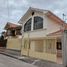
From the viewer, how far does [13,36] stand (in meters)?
49.3

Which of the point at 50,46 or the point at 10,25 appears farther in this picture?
the point at 10,25

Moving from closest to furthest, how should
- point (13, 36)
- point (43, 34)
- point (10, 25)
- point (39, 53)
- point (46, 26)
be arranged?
point (39, 53) < point (46, 26) < point (43, 34) < point (13, 36) < point (10, 25)

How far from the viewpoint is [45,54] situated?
22.8 metres

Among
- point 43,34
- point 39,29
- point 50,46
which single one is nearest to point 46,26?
point 43,34

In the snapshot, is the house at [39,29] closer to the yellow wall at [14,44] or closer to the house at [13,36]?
the yellow wall at [14,44]

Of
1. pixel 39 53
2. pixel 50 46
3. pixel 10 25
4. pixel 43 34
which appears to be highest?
pixel 10 25

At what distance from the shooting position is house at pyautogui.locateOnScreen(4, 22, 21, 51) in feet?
127

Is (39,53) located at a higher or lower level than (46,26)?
lower

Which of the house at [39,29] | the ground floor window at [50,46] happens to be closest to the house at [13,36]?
the house at [39,29]

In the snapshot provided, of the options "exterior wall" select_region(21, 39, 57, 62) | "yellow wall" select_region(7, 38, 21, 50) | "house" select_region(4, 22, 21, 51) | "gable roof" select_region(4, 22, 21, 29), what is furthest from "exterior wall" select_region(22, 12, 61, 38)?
"gable roof" select_region(4, 22, 21, 29)

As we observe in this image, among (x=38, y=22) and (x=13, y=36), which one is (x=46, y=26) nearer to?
(x=38, y=22)

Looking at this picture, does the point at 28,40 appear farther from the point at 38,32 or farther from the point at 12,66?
the point at 12,66

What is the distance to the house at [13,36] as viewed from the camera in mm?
38850

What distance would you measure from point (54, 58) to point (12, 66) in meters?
5.54
